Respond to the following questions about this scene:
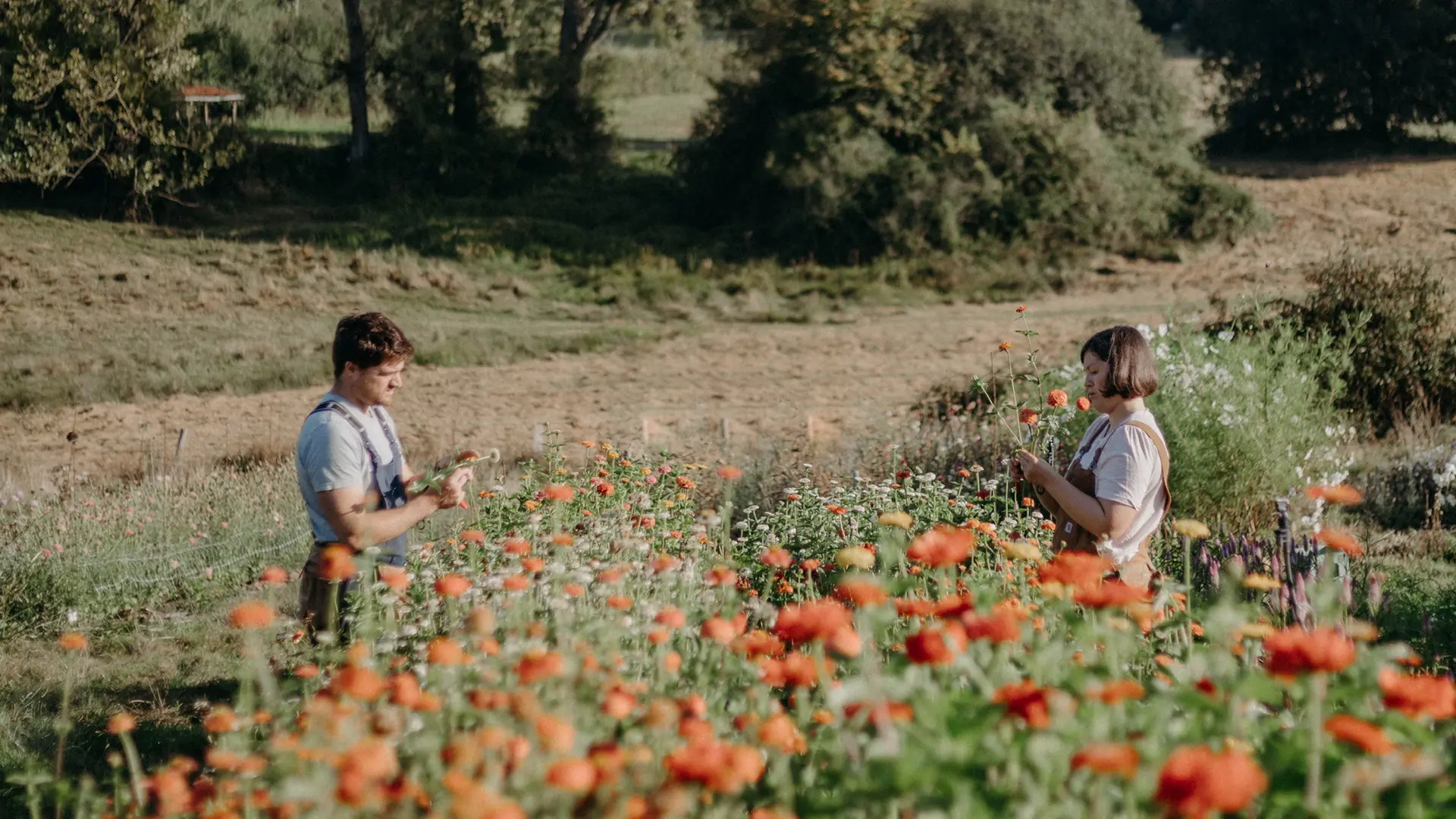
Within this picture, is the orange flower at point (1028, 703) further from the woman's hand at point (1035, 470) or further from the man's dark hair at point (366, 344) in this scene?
the man's dark hair at point (366, 344)

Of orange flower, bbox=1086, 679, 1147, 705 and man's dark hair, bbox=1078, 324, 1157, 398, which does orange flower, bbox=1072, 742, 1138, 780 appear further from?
man's dark hair, bbox=1078, 324, 1157, 398

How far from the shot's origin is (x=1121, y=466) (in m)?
3.75

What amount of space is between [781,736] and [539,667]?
1.29ft

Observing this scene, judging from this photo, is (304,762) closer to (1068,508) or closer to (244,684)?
(244,684)

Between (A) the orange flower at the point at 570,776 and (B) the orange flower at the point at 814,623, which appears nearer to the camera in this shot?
(A) the orange flower at the point at 570,776

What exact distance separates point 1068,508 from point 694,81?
36562mm

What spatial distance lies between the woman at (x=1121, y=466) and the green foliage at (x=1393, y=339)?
5.86 metres

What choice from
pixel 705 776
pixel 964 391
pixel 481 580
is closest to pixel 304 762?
pixel 705 776

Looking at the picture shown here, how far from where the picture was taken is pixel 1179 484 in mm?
6793

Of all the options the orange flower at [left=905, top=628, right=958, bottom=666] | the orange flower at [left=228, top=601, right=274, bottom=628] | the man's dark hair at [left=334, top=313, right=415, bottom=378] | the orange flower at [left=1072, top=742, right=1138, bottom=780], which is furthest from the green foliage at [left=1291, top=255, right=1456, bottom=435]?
the orange flower at [left=228, top=601, right=274, bottom=628]

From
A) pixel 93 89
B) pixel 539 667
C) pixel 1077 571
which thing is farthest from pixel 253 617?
pixel 93 89

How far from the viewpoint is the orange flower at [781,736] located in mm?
1873

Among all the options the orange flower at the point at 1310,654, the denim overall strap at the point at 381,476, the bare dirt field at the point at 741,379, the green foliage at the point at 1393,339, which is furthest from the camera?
the bare dirt field at the point at 741,379

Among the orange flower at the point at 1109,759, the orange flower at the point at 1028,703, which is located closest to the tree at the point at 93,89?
the orange flower at the point at 1028,703
